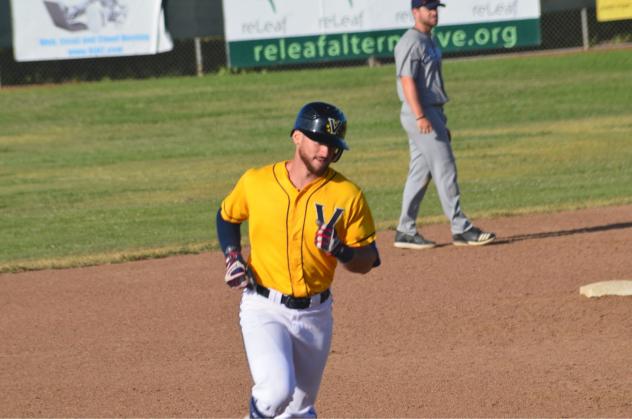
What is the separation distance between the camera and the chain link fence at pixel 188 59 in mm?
24500

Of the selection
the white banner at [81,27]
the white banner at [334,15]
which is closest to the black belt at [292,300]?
the white banner at [81,27]

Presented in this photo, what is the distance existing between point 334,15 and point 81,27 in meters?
4.60

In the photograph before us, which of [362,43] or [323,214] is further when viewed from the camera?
[362,43]

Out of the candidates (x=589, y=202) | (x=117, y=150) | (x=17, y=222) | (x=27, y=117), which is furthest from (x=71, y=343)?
(x=27, y=117)

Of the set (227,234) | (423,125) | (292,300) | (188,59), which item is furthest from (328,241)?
(188,59)

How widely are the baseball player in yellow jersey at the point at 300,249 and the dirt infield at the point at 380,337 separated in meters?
1.30

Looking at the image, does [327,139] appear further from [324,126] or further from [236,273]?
[236,273]

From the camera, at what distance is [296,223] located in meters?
5.56

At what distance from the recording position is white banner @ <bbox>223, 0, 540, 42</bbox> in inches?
914

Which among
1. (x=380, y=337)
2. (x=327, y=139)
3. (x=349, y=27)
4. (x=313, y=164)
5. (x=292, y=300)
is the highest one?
(x=349, y=27)

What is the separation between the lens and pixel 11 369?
7.86m

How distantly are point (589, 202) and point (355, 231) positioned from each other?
848 cm

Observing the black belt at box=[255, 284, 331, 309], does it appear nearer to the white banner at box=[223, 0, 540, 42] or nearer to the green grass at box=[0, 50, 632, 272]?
the green grass at box=[0, 50, 632, 272]

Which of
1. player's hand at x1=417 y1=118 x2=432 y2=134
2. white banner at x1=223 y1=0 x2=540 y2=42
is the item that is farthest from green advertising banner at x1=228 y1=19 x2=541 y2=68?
player's hand at x1=417 y1=118 x2=432 y2=134
